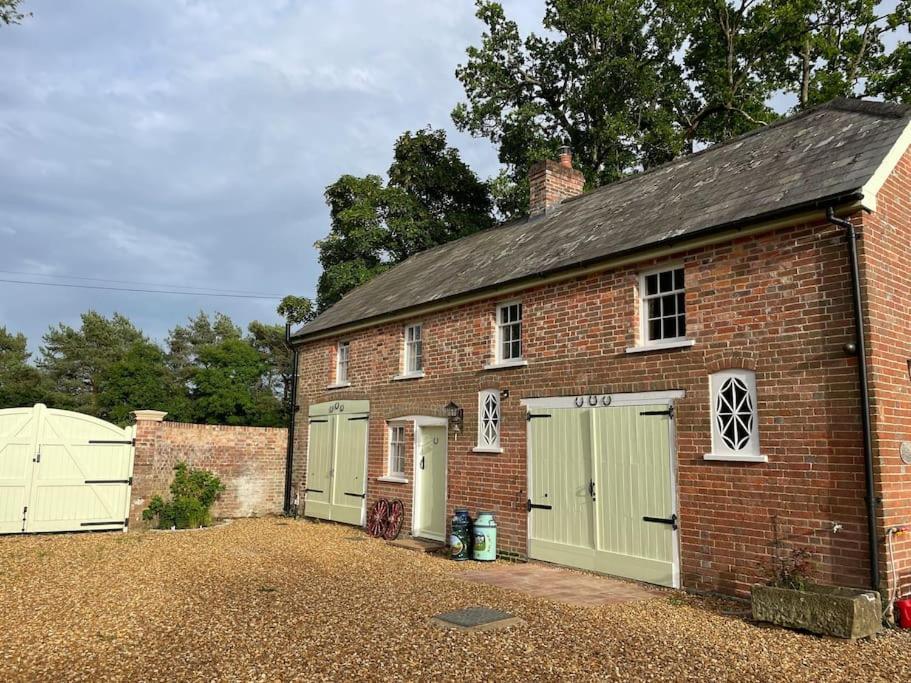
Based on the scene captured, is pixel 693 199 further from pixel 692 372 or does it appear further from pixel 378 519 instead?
pixel 378 519

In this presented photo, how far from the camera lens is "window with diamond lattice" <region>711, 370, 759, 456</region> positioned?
26.8 ft

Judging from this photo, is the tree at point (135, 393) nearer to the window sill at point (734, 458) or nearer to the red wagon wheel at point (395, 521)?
the red wagon wheel at point (395, 521)

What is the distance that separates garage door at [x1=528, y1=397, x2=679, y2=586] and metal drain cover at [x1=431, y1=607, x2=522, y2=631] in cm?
268

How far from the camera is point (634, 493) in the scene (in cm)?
926

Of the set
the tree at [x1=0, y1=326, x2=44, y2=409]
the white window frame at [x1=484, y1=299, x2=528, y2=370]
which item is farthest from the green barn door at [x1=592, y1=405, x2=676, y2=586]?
the tree at [x1=0, y1=326, x2=44, y2=409]

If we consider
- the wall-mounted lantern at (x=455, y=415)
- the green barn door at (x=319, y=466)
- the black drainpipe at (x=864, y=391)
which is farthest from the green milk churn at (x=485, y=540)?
the green barn door at (x=319, y=466)

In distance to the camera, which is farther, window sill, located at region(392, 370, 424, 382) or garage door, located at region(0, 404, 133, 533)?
window sill, located at region(392, 370, 424, 382)

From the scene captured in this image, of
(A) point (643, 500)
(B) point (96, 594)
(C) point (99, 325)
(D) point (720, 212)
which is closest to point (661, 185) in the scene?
(D) point (720, 212)

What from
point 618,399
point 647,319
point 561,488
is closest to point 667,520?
point 618,399

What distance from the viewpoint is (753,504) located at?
7988mm

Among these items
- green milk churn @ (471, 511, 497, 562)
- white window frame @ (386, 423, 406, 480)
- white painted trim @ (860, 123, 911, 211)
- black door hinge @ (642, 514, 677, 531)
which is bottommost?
green milk churn @ (471, 511, 497, 562)

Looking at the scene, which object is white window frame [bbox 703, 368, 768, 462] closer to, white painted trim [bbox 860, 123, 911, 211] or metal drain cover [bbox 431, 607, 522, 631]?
white painted trim [bbox 860, 123, 911, 211]

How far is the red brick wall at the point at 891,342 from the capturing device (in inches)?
281

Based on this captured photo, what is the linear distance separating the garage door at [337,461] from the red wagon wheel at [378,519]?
0.75m
